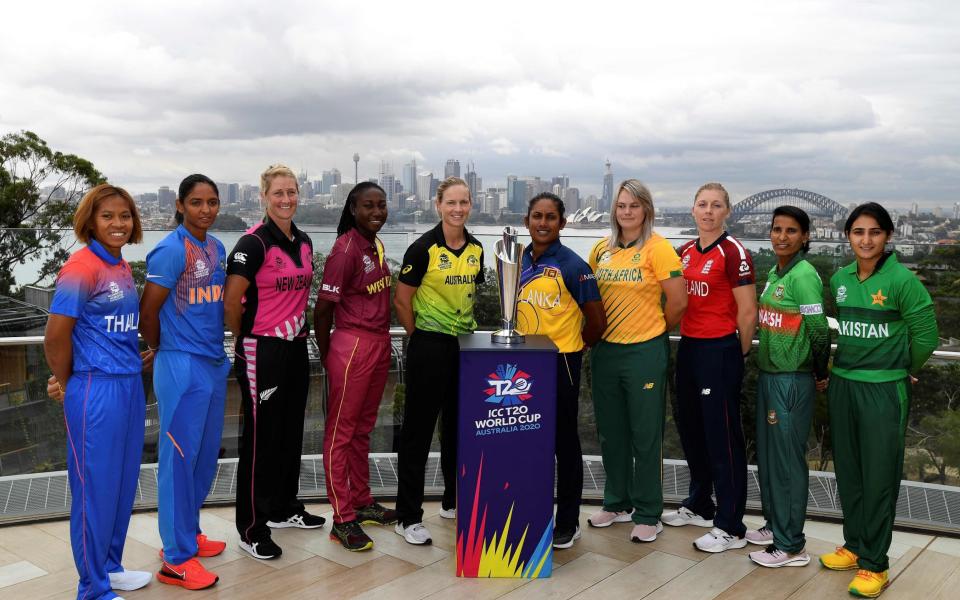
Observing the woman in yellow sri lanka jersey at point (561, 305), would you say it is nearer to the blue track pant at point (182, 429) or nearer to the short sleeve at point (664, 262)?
the short sleeve at point (664, 262)

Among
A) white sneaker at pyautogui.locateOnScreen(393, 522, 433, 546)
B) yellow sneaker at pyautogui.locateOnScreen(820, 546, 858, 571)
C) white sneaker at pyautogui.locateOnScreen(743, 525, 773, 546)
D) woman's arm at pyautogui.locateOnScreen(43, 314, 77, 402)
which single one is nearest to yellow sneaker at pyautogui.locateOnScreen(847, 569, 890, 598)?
yellow sneaker at pyautogui.locateOnScreen(820, 546, 858, 571)

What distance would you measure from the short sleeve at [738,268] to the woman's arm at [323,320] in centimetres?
183

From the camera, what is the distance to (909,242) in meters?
3.62

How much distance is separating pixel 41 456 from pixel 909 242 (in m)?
4.76

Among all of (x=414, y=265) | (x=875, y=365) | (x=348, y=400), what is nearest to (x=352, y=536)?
(x=348, y=400)

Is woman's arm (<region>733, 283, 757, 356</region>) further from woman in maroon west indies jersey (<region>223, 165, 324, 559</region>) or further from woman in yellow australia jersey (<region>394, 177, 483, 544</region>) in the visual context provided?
woman in maroon west indies jersey (<region>223, 165, 324, 559</region>)

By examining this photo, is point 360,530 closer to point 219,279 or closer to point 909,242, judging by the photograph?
point 219,279

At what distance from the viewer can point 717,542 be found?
3.47 m

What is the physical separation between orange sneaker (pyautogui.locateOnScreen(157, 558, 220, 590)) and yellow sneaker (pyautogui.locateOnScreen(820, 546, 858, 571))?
271 cm

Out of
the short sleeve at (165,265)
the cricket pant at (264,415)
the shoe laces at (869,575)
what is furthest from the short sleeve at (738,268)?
the short sleeve at (165,265)

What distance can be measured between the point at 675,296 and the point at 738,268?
0.32 metres

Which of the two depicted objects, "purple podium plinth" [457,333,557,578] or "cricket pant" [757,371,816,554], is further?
"cricket pant" [757,371,816,554]

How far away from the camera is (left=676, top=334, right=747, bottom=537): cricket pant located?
11.1 feet

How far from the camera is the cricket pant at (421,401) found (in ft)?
11.1
